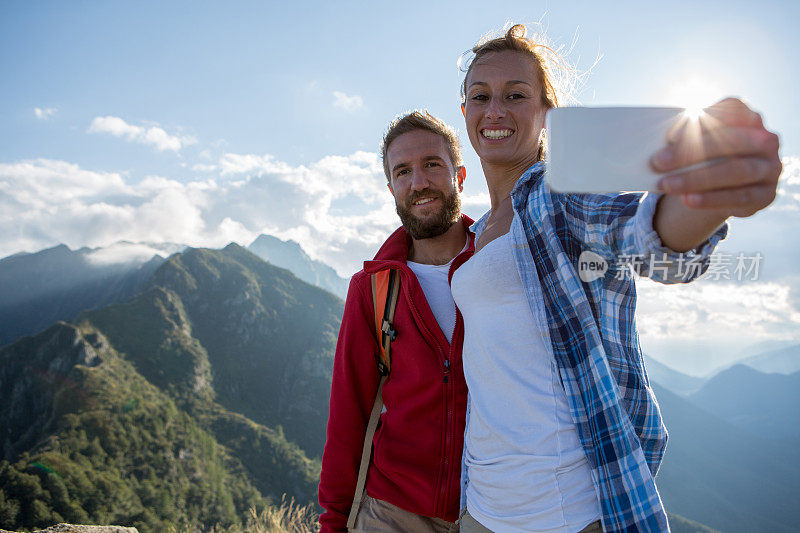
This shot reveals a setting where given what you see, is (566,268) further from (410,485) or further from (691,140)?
(410,485)

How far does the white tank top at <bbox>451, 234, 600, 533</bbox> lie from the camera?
1.62 metres

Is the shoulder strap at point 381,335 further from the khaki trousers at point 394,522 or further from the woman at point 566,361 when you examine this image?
the woman at point 566,361

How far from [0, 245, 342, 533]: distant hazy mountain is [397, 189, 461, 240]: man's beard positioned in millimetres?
60683

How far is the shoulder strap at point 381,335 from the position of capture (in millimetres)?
2896

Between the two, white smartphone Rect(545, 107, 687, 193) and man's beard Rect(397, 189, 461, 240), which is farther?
man's beard Rect(397, 189, 461, 240)

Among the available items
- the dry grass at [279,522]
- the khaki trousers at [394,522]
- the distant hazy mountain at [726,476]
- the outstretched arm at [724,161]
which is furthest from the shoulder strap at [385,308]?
the distant hazy mountain at [726,476]

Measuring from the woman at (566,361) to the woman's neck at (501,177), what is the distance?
64cm

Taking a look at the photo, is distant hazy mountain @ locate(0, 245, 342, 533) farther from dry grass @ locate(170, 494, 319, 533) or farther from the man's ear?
the man's ear

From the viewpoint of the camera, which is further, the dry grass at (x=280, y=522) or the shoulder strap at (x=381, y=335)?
the dry grass at (x=280, y=522)

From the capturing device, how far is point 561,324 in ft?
5.35

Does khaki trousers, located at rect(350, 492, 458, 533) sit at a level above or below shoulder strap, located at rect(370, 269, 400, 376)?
below

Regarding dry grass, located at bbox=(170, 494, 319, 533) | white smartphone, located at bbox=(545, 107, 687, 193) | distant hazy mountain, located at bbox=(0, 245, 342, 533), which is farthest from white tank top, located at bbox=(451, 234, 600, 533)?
distant hazy mountain, located at bbox=(0, 245, 342, 533)

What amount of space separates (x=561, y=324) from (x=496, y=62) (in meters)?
1.51

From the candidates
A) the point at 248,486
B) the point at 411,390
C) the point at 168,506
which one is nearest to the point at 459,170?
the point at 411,390
